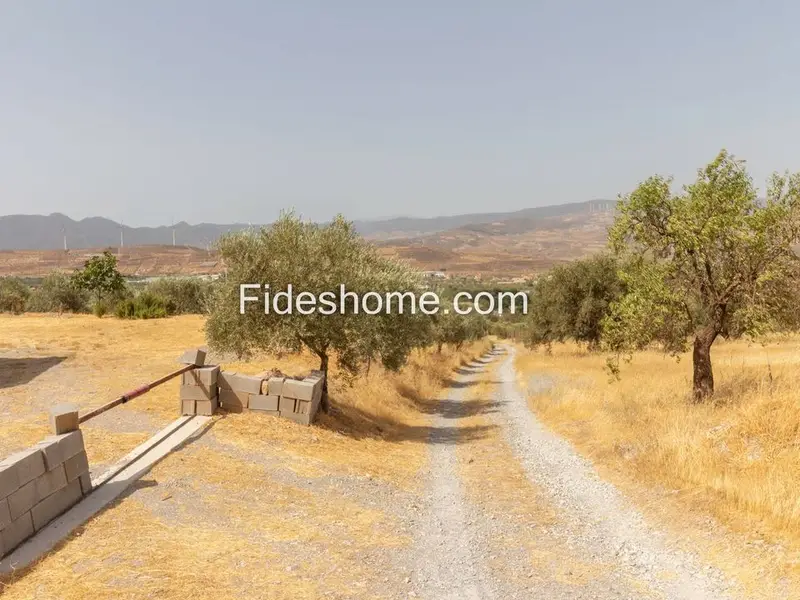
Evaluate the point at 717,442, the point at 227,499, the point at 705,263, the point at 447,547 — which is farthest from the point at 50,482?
the point at 705,263

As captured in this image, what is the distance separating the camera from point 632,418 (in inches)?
687

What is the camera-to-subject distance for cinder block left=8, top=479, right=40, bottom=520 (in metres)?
7.82

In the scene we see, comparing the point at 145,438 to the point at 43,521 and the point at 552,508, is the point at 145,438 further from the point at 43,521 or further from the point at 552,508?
the point at 552,508

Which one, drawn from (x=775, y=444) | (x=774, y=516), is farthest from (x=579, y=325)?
(x=774, y=516)

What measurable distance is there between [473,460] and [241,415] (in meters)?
6.88

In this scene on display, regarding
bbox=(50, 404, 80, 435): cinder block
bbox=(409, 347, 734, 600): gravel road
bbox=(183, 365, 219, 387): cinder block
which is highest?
bbox=(50, 404, 80, 435): cinder block

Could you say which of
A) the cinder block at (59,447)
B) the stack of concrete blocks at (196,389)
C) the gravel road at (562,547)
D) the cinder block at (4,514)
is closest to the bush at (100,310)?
the stack of concrete blocks at (196,389)

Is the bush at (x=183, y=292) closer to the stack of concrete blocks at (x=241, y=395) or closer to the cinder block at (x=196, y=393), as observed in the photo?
the stack of concrete blocks at (x=241, y=395)

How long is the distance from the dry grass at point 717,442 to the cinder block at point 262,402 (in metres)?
9.05

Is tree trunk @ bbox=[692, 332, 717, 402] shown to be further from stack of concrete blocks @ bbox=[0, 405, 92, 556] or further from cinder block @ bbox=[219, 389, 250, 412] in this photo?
stack of concrete blocks @ bbox=[0, 405, 92, 556]

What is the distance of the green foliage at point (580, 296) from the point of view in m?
44.9

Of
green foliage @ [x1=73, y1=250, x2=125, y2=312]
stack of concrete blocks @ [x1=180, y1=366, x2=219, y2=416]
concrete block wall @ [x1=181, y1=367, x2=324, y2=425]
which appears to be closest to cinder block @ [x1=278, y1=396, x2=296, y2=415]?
concrete block wall @ [x1=181, y1=367, x2=324, y2=425]

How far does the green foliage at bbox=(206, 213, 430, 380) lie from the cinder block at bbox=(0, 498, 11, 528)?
33.6 feet

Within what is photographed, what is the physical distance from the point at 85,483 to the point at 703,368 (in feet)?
55.8
